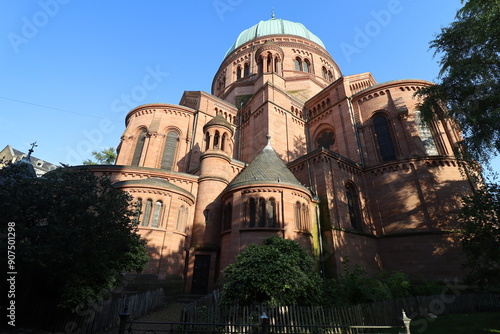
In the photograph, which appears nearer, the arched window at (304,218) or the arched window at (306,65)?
the arched window at (304,218)

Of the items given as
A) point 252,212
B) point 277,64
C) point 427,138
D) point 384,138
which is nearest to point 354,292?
point 252,212

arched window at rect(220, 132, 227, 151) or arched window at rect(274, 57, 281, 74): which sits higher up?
arched window at rect(274, 57, 281, 74)

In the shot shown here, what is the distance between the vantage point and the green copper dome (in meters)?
40.4

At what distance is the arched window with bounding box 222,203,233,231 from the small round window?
41.6 ft

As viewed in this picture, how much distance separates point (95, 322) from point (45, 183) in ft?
16.7

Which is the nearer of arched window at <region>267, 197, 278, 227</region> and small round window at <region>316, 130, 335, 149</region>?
arched window at <region>267, 197, 278, 227</region>

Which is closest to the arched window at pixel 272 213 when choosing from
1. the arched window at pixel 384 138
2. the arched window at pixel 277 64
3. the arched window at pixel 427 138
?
the arched window at pixel 384 138

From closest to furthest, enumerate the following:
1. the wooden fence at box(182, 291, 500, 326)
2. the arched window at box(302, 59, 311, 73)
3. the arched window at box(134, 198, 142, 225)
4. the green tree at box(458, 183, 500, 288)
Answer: the wooden fence at box(182, 291, 500, 326) → the arched window at box(134, 198, 142, 225) → the green tree at box(458, 183, 500, 288) → the arched window at box(302, 59, 311, 73)

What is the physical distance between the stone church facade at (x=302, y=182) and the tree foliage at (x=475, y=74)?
10.8 feet

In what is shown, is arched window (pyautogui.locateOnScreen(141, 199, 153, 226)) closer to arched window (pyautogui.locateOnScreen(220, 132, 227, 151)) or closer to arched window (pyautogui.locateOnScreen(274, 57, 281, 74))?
arched window (pyautogui.locateOnScreen(220, 132, 227, 151))

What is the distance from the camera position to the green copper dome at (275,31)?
4038cm

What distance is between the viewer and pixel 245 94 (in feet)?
110

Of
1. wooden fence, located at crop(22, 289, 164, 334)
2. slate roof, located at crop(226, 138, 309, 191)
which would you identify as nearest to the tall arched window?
slate roof, located at crop(226, 138, 309, 191)

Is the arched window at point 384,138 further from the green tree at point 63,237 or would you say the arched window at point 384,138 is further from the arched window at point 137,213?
the green tree at point 63,237
